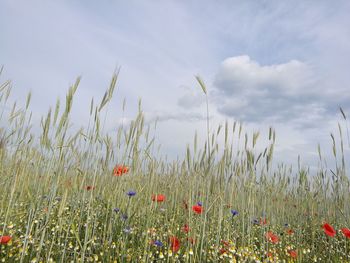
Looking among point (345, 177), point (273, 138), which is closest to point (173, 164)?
point (273, 138)

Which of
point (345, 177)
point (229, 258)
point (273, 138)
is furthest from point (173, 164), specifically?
point (345, 177)

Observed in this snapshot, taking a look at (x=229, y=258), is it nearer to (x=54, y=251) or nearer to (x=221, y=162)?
(x=221, y=162)

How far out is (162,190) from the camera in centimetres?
335

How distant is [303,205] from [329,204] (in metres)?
0.48

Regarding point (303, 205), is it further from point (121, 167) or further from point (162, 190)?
point (121, 167)

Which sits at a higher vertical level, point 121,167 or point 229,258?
point 121,167

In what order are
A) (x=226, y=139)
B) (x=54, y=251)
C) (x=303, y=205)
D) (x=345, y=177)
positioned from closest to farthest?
(x=226, y=139), (x=54, y=251), (x=345, y=177), (x=303, y=205)

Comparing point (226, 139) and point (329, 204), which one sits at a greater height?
point (226, 139)

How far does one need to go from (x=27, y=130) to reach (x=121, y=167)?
83cm

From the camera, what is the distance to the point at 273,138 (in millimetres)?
2219

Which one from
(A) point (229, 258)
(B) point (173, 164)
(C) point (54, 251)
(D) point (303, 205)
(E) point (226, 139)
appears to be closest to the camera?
(E) point (226, 139)

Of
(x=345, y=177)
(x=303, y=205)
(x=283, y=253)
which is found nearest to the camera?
(x=283, y=253)

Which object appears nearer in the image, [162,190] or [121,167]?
[121,167]

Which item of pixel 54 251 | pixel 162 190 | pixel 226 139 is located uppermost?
pixel 226 139
